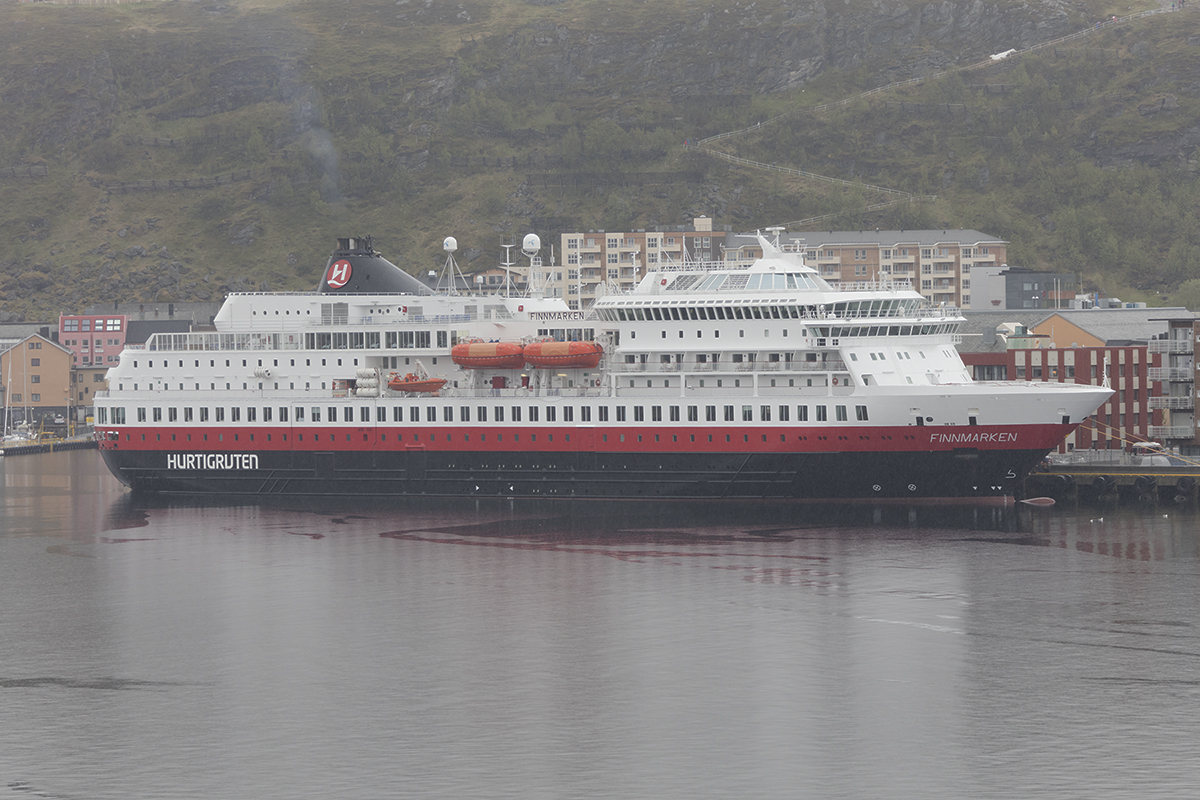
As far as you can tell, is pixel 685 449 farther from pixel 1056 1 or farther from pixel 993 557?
pixel 1056 1

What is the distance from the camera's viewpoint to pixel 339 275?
232ft

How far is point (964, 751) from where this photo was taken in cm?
3106

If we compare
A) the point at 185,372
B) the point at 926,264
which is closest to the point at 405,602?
the point at 185,372

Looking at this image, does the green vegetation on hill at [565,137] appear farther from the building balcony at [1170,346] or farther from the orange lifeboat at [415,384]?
the orange lifeboat at [415,384]

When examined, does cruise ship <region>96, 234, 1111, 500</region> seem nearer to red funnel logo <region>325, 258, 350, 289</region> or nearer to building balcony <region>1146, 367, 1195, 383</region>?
red funnel logo <region>325, 258, 350, 289</region>

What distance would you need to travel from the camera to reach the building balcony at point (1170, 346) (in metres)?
74.6

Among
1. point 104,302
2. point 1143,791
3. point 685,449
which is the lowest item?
point 1143,791

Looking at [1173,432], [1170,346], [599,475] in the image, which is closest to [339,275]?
[599,475]

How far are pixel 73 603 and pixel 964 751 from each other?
1081 inches

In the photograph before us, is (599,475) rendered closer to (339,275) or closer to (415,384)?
(415,384)

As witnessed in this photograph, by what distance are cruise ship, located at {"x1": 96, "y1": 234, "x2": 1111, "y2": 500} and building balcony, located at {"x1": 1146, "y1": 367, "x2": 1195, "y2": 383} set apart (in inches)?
659

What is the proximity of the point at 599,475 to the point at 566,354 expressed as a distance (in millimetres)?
5244

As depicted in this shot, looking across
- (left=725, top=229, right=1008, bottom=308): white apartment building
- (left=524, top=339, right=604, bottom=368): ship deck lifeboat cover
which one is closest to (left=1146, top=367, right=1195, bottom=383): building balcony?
(left=524, top=339, right=604, bottom=368): ship deck lifeboat cover

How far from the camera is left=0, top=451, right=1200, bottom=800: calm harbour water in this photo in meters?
30.3
